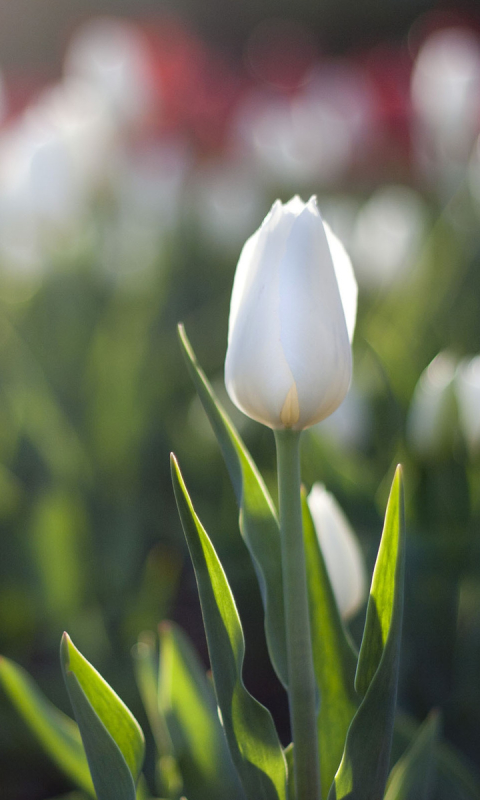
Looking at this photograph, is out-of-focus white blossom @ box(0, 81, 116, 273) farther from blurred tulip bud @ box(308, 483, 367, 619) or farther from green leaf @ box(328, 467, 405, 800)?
green leaf @ box(328, 467, 405, 800)

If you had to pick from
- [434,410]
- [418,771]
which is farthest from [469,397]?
[418,771]

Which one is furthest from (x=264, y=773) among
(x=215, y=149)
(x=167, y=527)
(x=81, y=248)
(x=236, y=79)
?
(x=236, y=79)

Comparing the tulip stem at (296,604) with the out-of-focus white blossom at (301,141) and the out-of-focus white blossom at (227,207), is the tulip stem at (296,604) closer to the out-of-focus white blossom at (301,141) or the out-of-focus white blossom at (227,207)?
the out-of-focus white blossom at (227,207)

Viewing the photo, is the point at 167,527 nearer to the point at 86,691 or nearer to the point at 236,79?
the point at 86,691

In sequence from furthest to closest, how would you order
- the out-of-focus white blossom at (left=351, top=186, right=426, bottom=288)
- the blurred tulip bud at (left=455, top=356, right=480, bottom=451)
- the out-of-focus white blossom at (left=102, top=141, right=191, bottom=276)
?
the out-of-focus white blossom at (left=102, top=141, right=191, bottom=276) < the out-of-focus white blossom at (left=351, top=186, right=426, bottom=288) < the blurred tulip bud at (left=455, top=356, right=480, bottom=451)

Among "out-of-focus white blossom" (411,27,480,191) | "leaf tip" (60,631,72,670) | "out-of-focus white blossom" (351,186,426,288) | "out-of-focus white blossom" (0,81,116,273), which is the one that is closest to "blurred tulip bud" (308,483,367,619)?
"leaf tip" (60,631,72,670)

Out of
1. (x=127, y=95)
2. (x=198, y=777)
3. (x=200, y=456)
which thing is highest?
(x=127, y=95)

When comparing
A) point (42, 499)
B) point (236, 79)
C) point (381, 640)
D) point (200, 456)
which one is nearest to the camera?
point (381, 640)
